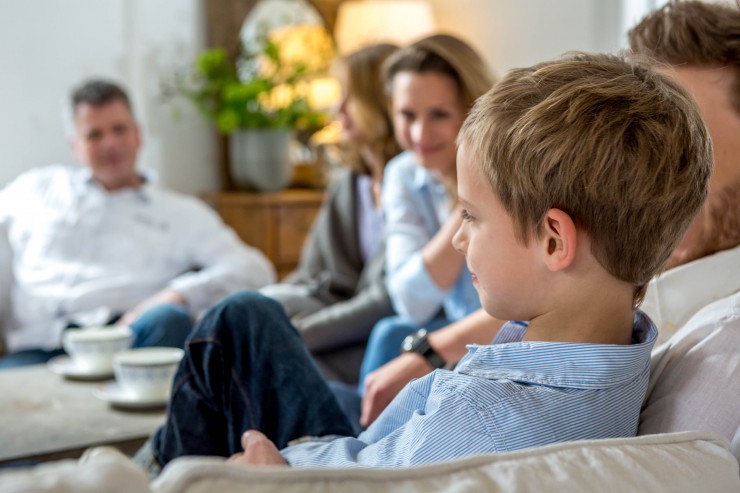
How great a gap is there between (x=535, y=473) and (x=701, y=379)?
0.39 metres

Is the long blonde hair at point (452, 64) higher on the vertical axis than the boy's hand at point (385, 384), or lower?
higher

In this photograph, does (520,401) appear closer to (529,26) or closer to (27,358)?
(27,358)

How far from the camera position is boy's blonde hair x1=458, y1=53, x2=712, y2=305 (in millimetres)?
891

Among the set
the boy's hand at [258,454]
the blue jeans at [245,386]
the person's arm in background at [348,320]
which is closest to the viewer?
the boy's hand at [258,454]

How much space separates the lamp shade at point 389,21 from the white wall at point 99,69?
2.27 ft

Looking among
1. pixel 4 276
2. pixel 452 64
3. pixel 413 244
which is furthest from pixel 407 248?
pixel 4 276

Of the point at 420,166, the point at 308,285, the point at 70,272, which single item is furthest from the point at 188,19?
the point at 420,166

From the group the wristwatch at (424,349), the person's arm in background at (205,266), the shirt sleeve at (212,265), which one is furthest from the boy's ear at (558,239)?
the shirt sleeve at (212,265)

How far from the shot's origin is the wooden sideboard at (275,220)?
3984 millimetres

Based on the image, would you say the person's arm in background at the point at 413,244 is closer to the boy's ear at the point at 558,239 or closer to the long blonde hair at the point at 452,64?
the long blonde hair at the point at 452,64

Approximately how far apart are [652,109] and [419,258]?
1.17 m

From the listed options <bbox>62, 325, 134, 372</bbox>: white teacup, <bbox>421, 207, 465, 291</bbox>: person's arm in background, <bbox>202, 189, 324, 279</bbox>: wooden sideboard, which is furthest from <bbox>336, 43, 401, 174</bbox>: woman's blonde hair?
<bbox>202, 189, 324, 279</bbox>: wooden sideboard

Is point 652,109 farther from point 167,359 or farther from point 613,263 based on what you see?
point 167,359

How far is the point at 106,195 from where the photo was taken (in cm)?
309
